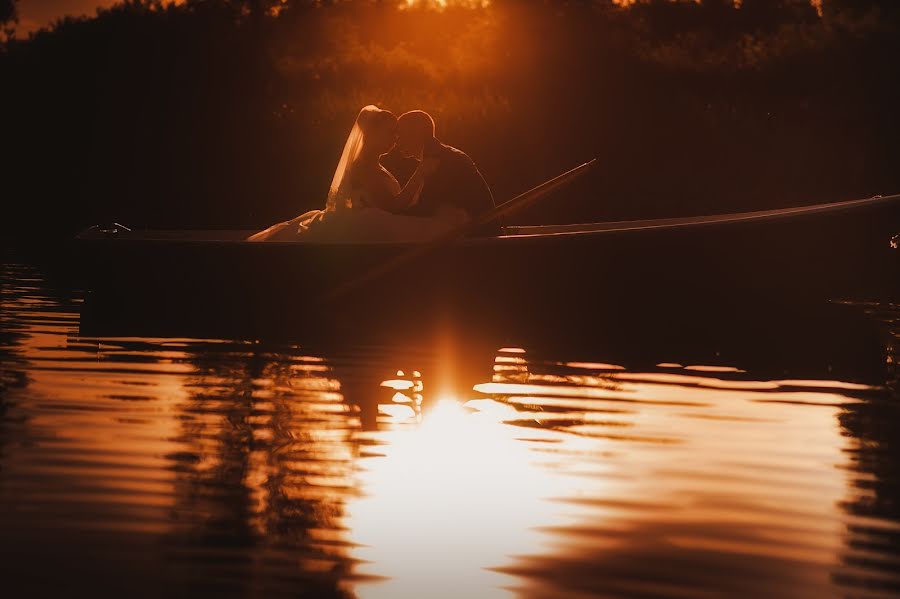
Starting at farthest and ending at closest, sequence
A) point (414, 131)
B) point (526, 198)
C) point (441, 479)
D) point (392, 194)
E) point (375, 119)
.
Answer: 1. point (526, 198)
2. point (392, 194)
3. point (375, 119)
4. point (414, 131)
5. point (441, 479)

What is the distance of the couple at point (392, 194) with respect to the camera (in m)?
8.81

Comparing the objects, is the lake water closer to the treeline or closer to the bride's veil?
the bride's veil

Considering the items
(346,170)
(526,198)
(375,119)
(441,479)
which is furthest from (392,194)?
(441,479)

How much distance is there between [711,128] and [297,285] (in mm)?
10031

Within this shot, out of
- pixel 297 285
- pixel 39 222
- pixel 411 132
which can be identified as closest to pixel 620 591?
pixel 411 132

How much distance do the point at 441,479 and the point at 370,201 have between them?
16.5ft

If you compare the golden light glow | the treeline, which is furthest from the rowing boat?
the treeline

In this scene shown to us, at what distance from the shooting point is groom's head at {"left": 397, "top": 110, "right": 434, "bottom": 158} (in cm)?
850

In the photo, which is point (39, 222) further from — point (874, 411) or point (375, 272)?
point (874, 411)

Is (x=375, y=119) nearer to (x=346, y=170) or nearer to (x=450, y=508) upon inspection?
(x=346, y=170)

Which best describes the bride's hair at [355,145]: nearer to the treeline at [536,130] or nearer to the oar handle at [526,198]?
the oar handle at [526,198]

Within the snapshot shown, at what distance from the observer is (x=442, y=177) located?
9.02 m

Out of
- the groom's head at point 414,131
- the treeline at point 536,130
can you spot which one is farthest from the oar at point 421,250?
the treeline at point 536,130

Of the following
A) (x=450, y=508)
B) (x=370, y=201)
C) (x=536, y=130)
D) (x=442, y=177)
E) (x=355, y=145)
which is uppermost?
(x=536, y=130)
